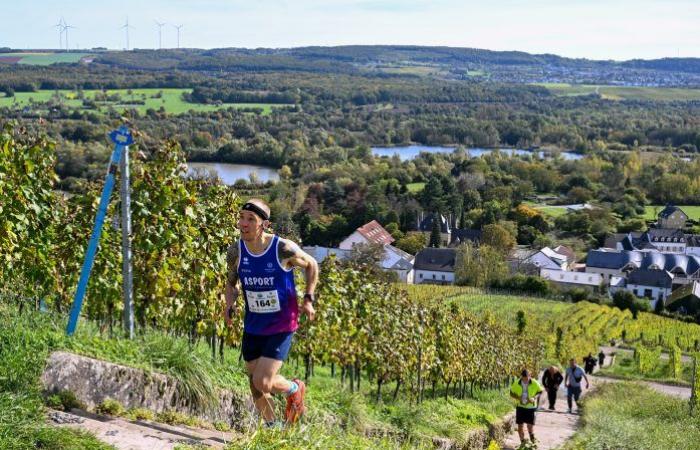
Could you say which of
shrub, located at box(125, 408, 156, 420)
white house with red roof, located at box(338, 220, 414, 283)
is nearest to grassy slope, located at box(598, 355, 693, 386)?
shrub, located at box(125, 408, 156, 420)

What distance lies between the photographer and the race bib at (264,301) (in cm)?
617

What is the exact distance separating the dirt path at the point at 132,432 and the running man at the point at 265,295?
573 mm

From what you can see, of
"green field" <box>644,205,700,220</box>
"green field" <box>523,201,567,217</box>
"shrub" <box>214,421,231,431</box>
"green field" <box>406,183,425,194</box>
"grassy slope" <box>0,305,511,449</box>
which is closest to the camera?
"grassy slope" <box>0,305,511,449</box>

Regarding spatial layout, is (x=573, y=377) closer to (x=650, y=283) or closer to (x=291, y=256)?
(x=291, y=256)

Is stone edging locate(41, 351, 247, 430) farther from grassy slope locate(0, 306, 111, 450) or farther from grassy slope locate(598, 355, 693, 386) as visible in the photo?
grassy slope locate(598, 355, 693, 386)

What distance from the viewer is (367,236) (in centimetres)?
8788

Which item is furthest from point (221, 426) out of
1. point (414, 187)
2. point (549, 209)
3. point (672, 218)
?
point (414, 187)

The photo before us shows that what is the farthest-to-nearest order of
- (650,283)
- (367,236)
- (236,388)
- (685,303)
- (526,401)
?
1. (367,236)
2. (650,283)
3. (685,303)
4. (526,401)
5. (236,388)

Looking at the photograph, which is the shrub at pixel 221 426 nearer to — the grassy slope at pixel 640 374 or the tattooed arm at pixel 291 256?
the tattooed arm at pixel 291 256

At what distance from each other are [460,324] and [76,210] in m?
11.8

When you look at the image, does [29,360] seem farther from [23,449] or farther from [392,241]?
[392,241]

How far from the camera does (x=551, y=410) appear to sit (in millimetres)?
18109

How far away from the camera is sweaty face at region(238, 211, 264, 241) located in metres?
6.10

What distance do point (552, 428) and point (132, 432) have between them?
11.1 meters
